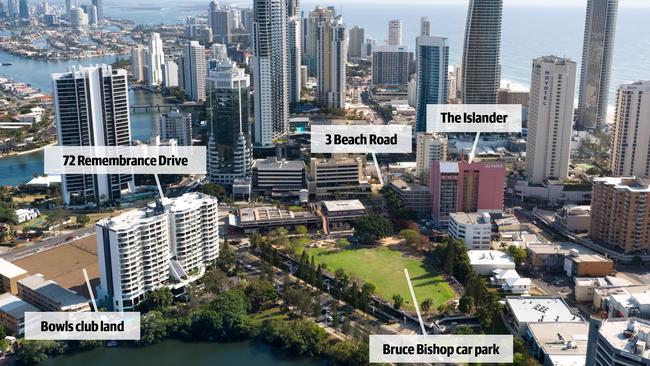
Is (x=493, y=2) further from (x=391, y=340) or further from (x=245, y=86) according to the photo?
(x=391, y=340)

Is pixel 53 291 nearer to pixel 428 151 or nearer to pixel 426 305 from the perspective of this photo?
pixel 426 305

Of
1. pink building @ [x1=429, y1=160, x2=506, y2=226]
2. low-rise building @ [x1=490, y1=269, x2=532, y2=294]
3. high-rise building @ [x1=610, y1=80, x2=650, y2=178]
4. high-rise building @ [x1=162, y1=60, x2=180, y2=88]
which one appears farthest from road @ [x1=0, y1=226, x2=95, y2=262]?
high-rise building @ [x1=162, y1=60, x2=180, y2=88]

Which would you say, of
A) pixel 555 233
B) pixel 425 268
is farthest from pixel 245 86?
pixel 555 233

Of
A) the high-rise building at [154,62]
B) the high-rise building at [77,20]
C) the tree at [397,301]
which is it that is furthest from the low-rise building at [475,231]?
the high-rise building at [77,20]

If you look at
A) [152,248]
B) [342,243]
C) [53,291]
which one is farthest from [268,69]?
[53,291]

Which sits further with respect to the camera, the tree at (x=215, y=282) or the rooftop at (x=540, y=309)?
the tree at (x=215, y=282)

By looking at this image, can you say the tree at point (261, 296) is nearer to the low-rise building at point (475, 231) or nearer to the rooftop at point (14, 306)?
the rooftop at point (14, 306)

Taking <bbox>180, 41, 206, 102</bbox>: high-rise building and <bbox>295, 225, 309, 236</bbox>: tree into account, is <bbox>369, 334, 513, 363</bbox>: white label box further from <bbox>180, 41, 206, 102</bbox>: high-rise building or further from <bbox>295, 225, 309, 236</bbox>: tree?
<bbox>180, 41, 206, 102</bbox>: high-rise building
